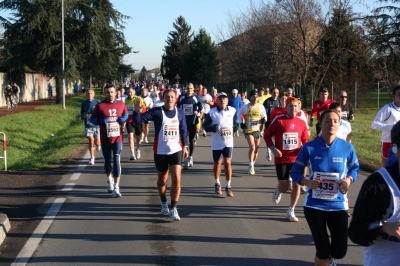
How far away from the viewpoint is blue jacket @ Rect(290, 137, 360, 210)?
523 cm

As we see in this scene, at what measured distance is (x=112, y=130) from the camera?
10023mm

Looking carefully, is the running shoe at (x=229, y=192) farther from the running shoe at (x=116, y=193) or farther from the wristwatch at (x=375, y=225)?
the wristwatch at (x=375, y=225)

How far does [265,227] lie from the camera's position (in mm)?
7867

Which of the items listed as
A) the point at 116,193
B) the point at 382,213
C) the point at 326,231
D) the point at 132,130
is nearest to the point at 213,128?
the point at 116,193

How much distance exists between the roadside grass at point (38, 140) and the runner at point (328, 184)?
31.8 ft

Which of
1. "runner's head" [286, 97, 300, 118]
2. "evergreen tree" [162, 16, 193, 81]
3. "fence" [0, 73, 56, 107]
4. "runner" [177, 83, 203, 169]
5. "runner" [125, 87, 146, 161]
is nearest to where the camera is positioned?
"runner's head" [286, 97, 300, 118]

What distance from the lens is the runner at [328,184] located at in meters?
5.10

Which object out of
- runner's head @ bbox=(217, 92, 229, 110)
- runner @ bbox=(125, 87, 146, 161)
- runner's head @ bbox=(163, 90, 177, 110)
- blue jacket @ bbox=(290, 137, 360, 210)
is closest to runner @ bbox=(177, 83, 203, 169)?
runner @ bbox=(125, 87, 146, 161)

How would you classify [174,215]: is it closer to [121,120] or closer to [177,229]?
[177,229]

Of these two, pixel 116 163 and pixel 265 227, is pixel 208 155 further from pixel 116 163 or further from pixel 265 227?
pixel 265 227

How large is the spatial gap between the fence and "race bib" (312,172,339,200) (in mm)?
40336

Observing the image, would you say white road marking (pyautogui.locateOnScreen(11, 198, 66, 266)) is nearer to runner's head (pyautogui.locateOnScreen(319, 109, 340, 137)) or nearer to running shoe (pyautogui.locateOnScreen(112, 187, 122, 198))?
running shoe (pyautogui.locateOnScreen(112, 187, 122, 198))

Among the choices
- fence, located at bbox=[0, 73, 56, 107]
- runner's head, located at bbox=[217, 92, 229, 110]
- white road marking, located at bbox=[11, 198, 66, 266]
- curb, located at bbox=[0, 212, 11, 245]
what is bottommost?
white road marking, located at bbox=[11, 198, 66, 266]

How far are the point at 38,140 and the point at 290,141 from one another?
639 inches
